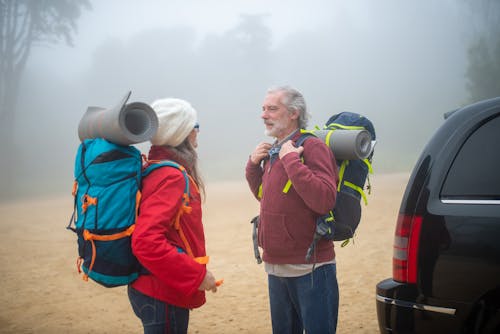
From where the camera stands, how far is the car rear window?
198 cm

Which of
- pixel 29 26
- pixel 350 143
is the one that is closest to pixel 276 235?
pixel 350 143

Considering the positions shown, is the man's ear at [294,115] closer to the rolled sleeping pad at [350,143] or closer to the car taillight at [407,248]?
the rolled sleeping pad at [350,143]

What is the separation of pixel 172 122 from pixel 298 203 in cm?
83

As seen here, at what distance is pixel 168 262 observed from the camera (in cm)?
184

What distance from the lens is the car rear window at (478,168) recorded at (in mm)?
1981

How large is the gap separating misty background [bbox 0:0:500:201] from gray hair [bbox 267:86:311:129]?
81.0 ft

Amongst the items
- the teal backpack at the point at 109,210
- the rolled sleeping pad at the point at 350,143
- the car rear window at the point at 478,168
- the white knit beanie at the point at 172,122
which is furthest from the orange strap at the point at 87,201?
the car rear window at the point at 478,168

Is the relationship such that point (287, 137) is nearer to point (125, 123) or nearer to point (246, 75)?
point (125, 123)

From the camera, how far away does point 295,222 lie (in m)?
2.43

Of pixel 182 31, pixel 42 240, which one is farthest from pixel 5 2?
pixel 182 31

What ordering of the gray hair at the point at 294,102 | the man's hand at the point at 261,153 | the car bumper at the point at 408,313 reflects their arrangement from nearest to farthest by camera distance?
the car bumper at the point at 408,313
the gray hair at the point at 294,102
the man's hand at the point at 261,153

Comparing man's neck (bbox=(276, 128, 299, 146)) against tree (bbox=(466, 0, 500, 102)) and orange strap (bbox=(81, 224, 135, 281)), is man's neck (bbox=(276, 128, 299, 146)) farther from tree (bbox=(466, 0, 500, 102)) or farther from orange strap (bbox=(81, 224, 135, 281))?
tree (bbox=(466, 0, 500, 102))

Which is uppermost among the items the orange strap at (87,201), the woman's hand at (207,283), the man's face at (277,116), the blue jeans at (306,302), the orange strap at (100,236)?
the man's face at (277,116)

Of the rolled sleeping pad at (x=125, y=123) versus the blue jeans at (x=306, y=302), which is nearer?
the rolled sleeping pad at (x=125, y=123)
